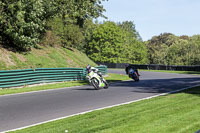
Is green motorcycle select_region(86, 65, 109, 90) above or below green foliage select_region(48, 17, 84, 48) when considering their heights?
below

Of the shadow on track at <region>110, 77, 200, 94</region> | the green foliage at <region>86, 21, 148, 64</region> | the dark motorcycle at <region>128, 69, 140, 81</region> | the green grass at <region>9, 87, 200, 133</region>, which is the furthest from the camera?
the green foliage at <region>86, 21, 148, 64</region>

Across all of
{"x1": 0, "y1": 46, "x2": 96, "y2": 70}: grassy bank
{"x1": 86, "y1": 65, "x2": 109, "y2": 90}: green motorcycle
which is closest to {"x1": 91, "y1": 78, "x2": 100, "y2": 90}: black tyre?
{"x1": 86, "y1": 65, "x2": 109, "y2": 90}: green motorcycle

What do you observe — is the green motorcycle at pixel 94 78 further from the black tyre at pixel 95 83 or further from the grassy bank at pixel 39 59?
the grassy bank at pixel 39 59

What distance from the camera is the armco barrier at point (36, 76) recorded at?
18.3 metres

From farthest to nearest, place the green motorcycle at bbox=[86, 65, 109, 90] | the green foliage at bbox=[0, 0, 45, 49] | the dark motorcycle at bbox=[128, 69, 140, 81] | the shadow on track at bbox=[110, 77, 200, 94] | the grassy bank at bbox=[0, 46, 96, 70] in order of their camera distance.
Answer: the green foliage at bbox=[0, 0, 45, 49] → the grassy bank at bbox=[0, 46, 96, 70] → the dark motorcycle at bbox=[128, 69, 140, 81] → the green motorcycle at bbox=[86, 65, 109, 90] → the shadow on track at bbox=[110, 77, 200, 94]

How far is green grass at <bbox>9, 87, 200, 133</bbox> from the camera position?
643cm

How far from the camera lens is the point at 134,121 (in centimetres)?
727

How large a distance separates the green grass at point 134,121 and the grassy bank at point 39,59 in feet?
52.1

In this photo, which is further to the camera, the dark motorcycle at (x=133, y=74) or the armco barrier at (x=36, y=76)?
the dark motorcycle at (x=133, y=74)

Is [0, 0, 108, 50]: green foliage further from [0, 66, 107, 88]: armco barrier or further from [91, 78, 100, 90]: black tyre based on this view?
[91, 78, 100, 90]: black tyre

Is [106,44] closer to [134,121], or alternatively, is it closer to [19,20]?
[19,20]

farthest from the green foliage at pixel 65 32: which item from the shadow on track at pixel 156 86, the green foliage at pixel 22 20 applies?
the shadow on track at pixel 156 86

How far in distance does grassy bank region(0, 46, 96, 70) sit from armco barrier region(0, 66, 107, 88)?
3320mm

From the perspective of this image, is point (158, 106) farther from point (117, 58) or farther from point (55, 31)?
point (117, 58)
